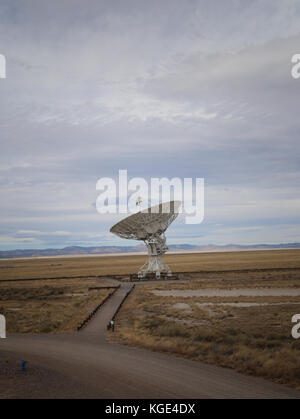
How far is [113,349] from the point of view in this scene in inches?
588

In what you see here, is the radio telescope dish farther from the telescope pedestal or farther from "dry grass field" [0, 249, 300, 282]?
"dry grass field" [0, 249, 300, 282]

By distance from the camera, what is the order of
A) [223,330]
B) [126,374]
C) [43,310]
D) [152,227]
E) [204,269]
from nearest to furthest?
[126,374], [223,330], [43,310], [152,227], [204,269]

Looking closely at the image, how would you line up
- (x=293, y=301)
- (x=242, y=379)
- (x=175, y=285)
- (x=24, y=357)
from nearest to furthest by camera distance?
(x=242, y=379) → (x=24, y=357) → (x=293, y=301) → (x=175, y=285)

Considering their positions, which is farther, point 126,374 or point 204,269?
point 204,269

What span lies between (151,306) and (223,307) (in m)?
5.77

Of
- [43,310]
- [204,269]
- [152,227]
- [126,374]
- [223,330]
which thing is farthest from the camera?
[204,269]

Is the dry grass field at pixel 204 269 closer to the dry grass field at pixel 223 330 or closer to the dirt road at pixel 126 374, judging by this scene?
the dry grass field at pixel 223 330

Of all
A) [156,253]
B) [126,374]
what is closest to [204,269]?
[156,253]

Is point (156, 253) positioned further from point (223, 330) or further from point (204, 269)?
point (223, 330)

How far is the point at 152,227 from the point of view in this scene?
1881 inches

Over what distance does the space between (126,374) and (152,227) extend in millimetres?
36291

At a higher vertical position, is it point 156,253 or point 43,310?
point 156,253
